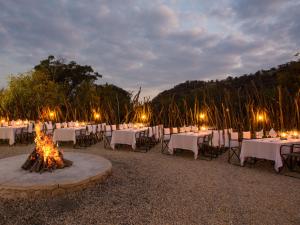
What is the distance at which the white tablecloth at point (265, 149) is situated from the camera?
6.30 metres

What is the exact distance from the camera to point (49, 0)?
9.82 meters

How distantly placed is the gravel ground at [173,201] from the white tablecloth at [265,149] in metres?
0.33

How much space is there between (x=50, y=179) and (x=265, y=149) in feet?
15.2

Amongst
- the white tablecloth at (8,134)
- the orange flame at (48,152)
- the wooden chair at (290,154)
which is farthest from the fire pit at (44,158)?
the white tablecloth at (8,134)

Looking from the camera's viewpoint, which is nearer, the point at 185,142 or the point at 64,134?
the point at 185,142

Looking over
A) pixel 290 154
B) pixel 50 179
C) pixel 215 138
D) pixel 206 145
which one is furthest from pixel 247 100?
pixel 50 179

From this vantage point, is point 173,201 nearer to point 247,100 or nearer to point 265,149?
point 265,149

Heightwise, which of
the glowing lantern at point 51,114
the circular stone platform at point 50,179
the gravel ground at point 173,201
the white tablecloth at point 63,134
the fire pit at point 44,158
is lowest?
the gravel ground at point 173,201

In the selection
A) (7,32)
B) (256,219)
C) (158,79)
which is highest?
(7,32)

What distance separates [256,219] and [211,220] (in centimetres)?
58

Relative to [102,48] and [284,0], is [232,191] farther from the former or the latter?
[102,48]

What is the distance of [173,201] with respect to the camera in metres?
4.35

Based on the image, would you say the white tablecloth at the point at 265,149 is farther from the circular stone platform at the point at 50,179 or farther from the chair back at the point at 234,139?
the circular stone platform at the point at 50,179

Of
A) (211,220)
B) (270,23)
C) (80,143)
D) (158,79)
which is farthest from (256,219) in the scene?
(158,79)
